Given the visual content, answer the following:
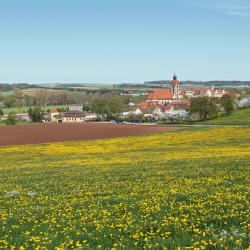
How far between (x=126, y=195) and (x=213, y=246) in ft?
26.0

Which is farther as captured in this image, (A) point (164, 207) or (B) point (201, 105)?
(B) point (201, 105)

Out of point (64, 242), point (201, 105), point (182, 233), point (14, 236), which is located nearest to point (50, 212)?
point (14, 236)

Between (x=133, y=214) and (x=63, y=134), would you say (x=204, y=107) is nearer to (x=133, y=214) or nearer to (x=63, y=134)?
(x=63, y=134)

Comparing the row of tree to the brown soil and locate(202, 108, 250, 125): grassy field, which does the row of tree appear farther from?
the brown soil

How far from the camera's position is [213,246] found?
905cm

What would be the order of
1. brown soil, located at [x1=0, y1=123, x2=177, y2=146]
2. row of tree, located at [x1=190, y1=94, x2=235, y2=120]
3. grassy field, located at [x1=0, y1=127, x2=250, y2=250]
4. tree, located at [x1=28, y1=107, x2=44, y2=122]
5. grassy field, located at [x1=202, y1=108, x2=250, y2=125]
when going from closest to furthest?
grassy field, located at [x1=0, y1=127, x2=250, y2=250] → brown soil, located at [x1=0, y1=123, x2=177, y2=146] → grassy field, located at [x1=202, y1=108, x2=250, y2=125] → row of tree, located at [x1=190, y1=94, x2=235, y2=120] → tree, located at [x1=28, y1=107, x2=44, y2=122]

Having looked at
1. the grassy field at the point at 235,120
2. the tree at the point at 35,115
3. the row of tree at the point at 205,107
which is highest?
the row of tree at the point at 205,107

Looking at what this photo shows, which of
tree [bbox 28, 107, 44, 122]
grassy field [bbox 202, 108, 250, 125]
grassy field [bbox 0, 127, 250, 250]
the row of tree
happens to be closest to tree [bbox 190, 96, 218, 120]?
the row of tree

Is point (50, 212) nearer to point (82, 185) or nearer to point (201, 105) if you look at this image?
point (82, 185)

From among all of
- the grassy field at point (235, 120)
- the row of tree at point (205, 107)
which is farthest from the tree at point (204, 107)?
the grassy field at point (235, 120)

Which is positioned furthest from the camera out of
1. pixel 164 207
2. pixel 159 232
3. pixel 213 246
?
pixel 164 207

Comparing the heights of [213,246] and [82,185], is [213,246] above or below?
above

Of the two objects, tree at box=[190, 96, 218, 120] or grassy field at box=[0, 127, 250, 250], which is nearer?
grassy field at box=[0, 127, 250, 250]

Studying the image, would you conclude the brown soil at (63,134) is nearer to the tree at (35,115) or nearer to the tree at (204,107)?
the tree at (204,107)
